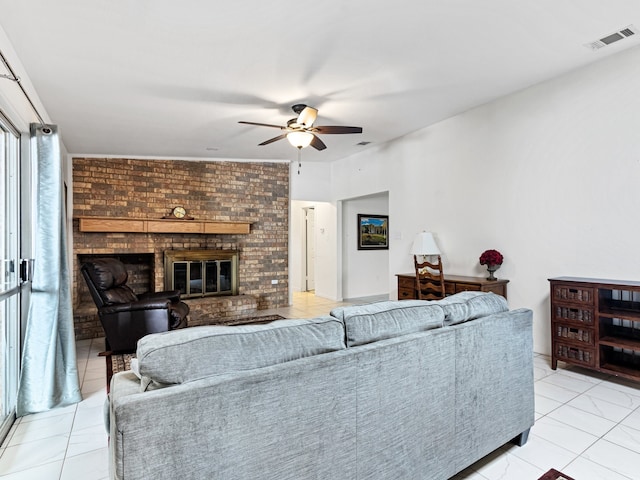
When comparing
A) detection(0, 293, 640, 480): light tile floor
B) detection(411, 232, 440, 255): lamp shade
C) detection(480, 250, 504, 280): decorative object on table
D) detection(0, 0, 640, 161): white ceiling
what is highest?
detection(0, 0, 640, 161): white ceiling

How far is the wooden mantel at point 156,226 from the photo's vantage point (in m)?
5.23

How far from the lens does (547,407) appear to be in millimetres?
2564

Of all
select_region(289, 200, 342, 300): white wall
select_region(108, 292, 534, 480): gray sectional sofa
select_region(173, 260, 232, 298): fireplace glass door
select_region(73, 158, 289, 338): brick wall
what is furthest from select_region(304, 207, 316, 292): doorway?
select_region(108, 292, 534, 480): gray sectional sofa

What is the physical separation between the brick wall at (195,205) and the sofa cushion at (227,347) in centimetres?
467

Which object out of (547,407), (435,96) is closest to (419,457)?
(547,407)

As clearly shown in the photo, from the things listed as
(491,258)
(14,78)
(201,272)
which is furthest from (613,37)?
(201,272)

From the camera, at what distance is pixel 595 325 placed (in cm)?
301

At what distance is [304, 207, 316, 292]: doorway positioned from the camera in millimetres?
8472

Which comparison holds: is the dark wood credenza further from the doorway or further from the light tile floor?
the doorway

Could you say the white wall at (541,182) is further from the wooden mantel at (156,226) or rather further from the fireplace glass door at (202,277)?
the fireplace glass door at (202,277)

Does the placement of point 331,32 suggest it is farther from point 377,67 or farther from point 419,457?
point 419,457

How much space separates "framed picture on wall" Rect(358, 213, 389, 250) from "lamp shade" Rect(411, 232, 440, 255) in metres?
2.67

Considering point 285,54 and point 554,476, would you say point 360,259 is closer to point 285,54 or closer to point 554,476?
point 285,54

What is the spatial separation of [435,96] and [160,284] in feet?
15.1
